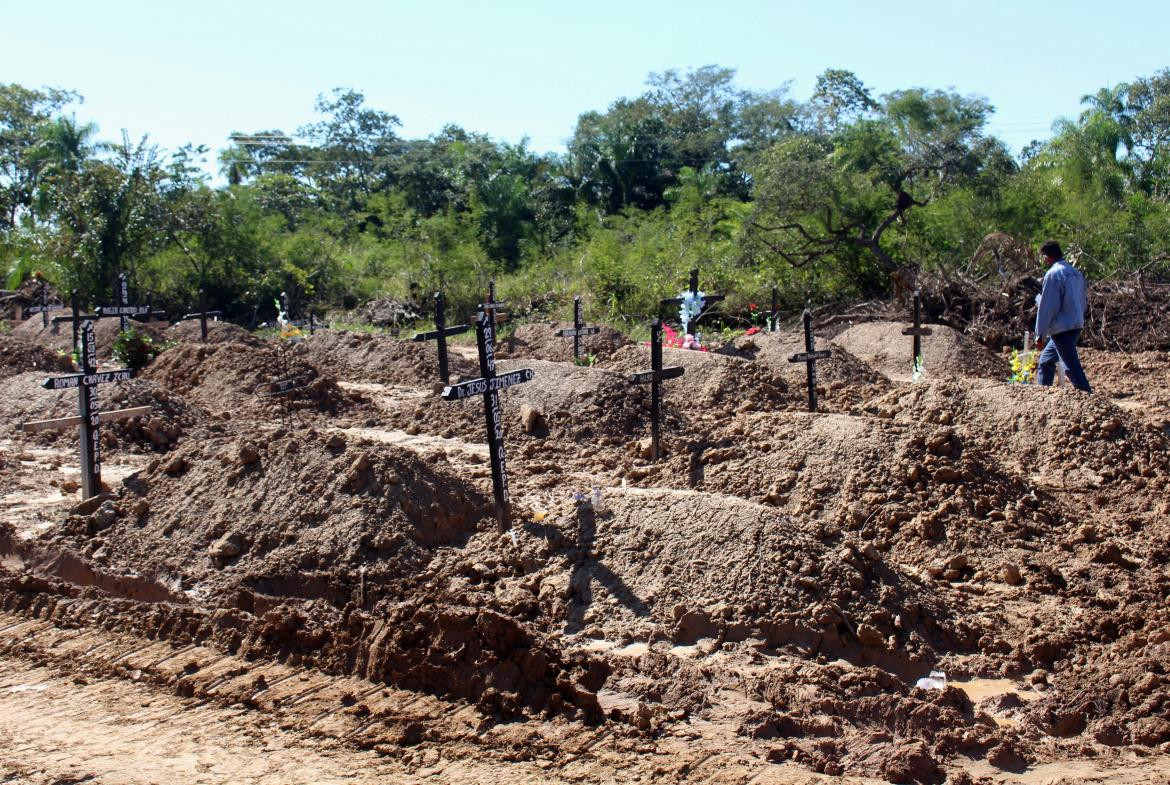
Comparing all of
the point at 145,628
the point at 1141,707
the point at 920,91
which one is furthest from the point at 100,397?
the point at 920,91

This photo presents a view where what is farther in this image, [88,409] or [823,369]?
[823,369]

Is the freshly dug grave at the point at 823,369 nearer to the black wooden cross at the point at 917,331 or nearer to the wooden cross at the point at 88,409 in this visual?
the black wooden cross at the point at 917,331

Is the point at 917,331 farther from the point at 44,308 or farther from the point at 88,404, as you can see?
the point at 44,308

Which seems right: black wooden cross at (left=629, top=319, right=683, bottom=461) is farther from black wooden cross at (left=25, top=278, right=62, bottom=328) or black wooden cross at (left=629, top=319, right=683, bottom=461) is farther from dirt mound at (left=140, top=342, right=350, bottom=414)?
black wooden cross at (left=25, top=278, right=62, bottom=328)

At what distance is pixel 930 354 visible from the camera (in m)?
15.9

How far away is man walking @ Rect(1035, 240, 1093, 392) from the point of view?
34.2ft

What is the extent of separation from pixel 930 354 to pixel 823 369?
283cm

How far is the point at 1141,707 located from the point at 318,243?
28.7m

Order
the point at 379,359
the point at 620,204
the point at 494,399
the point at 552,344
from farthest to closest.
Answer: the point at 620,204
the point at 552,344
the point at 379,359
the point at 494,399

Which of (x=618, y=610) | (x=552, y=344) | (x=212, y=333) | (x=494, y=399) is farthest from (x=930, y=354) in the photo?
(x=212, y=333)

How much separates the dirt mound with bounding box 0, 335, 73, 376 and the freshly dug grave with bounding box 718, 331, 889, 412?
967cm

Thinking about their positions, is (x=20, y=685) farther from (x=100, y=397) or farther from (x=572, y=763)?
(x=100, y=397)

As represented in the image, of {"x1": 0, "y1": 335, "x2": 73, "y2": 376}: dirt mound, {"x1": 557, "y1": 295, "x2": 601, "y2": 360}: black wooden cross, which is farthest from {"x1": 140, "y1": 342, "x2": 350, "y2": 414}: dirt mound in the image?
{"x1": 557, "y1": 295, "x2": 601, "y2": 360}: black wooden cross

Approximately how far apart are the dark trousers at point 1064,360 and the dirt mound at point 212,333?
12.0 metres
